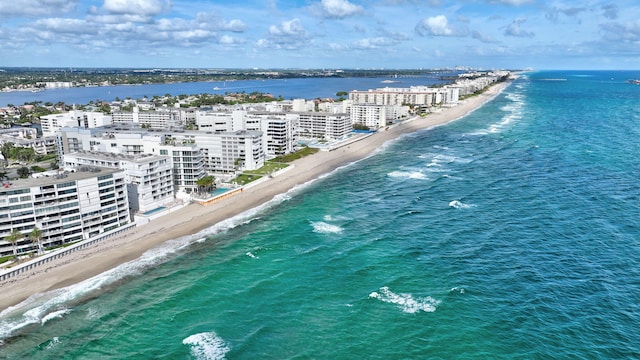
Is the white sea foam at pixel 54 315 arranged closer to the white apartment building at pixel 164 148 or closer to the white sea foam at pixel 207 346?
the white sea foam at pixel 207 346

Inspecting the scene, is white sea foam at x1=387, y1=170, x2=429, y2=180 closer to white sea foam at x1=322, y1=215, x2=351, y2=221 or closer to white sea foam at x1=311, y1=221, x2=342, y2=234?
white sea foam at x1=322, y1=215, x2=351, y2=221

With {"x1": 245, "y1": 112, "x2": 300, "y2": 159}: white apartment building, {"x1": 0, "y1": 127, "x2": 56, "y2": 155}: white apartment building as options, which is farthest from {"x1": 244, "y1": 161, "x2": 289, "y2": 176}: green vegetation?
→ {"x1": 0, "y1": 127, "x2": 56, "y2": 155}: white apartment building

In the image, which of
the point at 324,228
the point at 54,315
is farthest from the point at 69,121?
the point at 54,315

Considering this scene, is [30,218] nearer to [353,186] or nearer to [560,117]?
[353,186]

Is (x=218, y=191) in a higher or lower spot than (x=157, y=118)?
lower

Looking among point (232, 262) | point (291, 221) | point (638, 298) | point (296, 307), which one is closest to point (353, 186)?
point (291, 221)

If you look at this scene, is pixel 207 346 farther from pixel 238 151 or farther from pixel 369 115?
pixel 369 115
